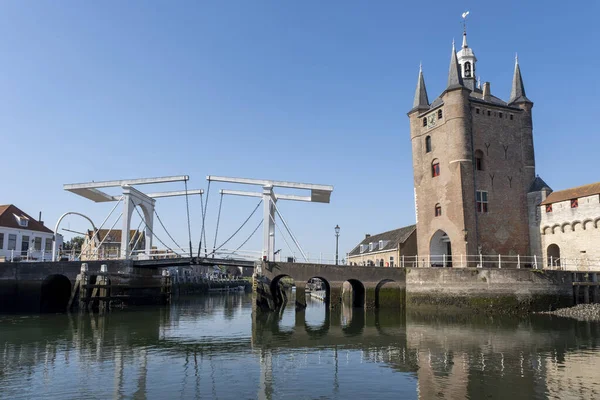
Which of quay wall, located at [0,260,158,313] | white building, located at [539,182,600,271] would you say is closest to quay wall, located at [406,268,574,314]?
white building, located at [539,182,600,271]

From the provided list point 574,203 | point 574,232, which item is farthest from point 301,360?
point 574,203

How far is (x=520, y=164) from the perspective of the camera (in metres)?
28.8

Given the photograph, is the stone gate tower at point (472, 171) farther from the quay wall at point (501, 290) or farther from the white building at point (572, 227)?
the quay wall at point (501, 290)

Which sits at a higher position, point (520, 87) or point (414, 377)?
point (520, 87)

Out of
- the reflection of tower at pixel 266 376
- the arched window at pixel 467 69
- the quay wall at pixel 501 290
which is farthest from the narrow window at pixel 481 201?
the reflection of tower at pixel 266 376

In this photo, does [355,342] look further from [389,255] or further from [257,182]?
[389,255]

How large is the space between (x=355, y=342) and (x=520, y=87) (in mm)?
23135

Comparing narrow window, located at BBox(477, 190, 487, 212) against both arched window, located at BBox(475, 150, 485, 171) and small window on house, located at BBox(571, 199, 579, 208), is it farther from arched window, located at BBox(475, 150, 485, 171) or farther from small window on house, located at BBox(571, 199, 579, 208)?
small window on house, located at BBox(571, 199, 579, 208)

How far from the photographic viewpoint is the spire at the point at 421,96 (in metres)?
30.7

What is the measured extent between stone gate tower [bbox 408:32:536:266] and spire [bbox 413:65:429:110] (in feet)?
1.07

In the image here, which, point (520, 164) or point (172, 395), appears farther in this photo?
point (520, 164)

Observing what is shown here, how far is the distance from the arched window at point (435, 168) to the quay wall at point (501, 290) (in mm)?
7061

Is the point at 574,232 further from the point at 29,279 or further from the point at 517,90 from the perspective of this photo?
the point at 29,279

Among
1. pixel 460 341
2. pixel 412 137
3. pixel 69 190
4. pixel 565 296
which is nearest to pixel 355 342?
pixel 460 341
